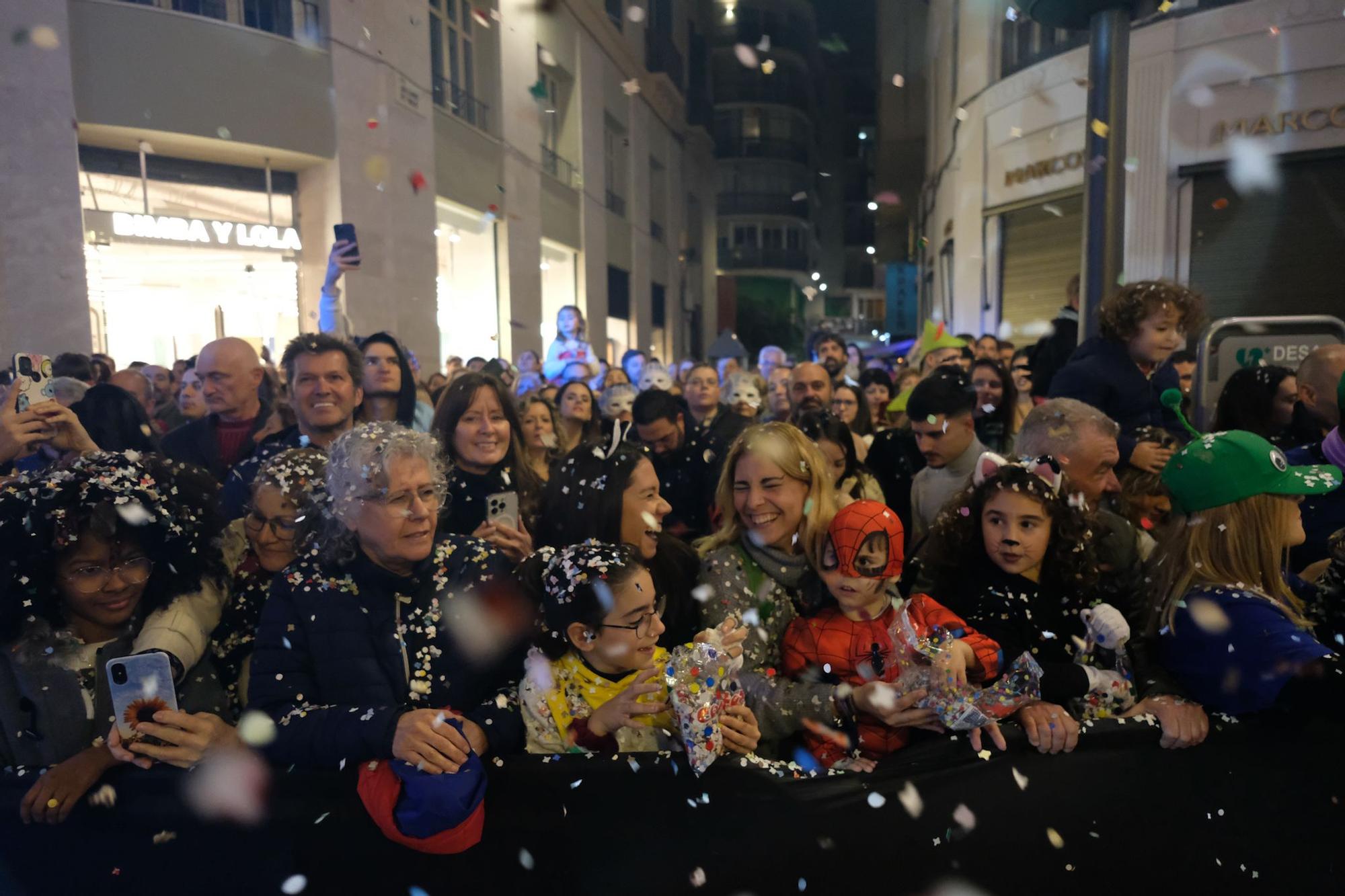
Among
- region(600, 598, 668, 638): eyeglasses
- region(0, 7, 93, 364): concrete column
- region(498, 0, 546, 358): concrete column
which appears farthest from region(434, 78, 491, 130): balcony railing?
region(600, 598, 668, 638): eyeglasses

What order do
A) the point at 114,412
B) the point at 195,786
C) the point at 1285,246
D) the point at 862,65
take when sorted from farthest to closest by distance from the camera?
the point at 862,65 < the point at 1285,246 < the point at 114,412 < the point at 195,786

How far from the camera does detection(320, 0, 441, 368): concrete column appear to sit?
10.9 m

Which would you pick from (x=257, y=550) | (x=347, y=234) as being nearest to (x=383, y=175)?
(x=347, y=234)

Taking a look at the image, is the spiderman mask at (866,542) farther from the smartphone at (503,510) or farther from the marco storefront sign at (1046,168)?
the marco storefront sign at (1046,168)

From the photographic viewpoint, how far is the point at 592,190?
21.5 metres

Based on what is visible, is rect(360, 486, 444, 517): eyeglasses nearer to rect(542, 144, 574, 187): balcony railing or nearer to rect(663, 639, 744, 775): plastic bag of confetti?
rect(663, 639, 744, 775): plastic bag of confetti

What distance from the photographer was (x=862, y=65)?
4947 centimetres

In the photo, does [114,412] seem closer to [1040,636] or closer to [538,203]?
[1040,636]

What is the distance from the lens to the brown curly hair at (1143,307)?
3658mm

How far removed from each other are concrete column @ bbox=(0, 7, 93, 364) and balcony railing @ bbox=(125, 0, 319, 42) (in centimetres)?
150

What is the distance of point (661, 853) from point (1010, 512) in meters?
1.31

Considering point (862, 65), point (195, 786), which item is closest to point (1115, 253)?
point (195, 786)

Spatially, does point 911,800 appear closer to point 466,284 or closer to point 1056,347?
point 1056,347

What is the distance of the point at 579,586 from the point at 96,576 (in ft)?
4.02
